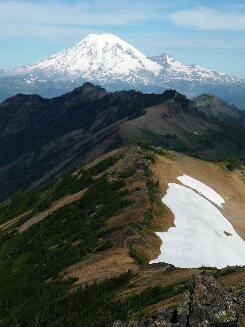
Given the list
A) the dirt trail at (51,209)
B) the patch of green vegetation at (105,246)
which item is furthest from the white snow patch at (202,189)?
the patch of green vegetation at (105,246)

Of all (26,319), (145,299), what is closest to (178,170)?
(26,319)

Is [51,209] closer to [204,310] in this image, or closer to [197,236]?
[197,236]

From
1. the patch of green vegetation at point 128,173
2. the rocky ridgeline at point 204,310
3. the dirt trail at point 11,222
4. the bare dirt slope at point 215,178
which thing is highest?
the rocky ridgeline at point 204,310

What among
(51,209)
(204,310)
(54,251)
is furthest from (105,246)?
(51,209)

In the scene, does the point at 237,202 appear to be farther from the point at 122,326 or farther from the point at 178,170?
the point at 122,326

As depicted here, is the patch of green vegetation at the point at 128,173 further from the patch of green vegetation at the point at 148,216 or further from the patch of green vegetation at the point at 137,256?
the patch of green vegetation at the point at 137,256

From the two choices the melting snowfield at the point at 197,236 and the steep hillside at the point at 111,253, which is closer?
the steep hillside at the point at 111,253

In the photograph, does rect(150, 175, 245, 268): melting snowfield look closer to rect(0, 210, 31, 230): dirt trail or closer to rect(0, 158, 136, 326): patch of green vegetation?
rect(0, 158, 136, 326): patch of green vegetation
